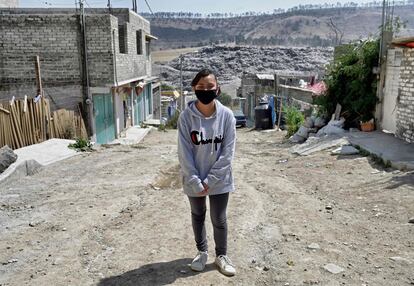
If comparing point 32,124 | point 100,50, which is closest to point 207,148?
point 32,124

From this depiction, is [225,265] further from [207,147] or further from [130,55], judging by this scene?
[130,55]

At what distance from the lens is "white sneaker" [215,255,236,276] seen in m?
3.65

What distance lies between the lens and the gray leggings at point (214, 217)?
11.8ft

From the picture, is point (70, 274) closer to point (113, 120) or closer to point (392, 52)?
point (392, 52)

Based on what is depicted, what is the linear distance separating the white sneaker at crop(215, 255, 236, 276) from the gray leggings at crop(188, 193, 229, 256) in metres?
0.05

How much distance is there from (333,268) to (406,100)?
7.38 meters

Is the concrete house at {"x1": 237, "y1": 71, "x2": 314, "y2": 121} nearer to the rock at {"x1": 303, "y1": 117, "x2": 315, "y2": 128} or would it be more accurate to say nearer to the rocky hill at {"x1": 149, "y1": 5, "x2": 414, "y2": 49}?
the rock at {"x1": 303, "y1": 117, "x2": 315, "y2": 128}

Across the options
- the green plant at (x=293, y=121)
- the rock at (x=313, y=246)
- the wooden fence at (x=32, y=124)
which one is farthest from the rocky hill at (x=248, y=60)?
the rock at (x=313, y=246)

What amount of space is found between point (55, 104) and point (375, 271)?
43.2 ft

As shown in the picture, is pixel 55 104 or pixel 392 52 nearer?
pixel 392 52

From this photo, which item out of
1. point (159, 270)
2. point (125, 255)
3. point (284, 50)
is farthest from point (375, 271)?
point (284, 50)

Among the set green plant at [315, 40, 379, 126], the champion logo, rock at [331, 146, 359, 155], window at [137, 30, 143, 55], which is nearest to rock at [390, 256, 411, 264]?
the champion logo

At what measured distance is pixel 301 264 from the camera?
394cm

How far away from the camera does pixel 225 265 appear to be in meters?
3.68
